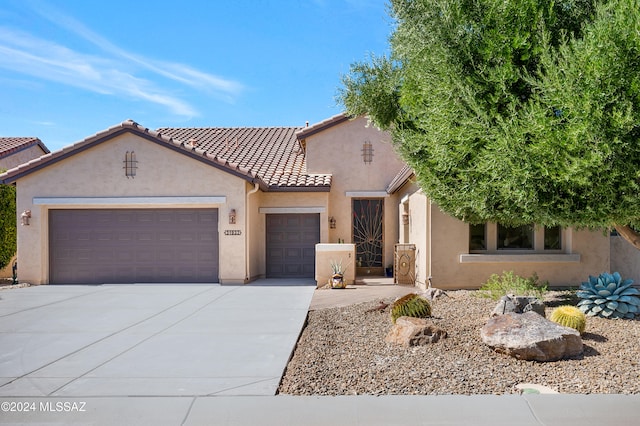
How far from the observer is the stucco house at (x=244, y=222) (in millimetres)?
11680

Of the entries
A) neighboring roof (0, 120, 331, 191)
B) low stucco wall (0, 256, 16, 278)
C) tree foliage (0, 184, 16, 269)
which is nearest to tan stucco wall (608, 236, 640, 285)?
neighboring roof (0, 120, 331, 191)

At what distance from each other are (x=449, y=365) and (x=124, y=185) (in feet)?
39.4

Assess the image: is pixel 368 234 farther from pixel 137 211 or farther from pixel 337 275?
pixel 137 211

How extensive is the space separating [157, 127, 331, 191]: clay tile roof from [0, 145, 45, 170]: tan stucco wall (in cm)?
701

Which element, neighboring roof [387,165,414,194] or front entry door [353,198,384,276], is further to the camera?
front entry door [353,198,384,276]

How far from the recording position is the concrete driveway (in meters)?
5.15

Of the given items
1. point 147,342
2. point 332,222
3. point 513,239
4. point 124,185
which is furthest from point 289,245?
point 147,342

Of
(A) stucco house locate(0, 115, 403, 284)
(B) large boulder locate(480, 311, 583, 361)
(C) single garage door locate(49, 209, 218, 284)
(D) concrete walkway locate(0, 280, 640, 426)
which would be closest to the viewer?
(D) concrete walkway locate(0, 280, 640, 426)

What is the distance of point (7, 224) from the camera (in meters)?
15.9

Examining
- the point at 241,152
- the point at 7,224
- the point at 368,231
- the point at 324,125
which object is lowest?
the point at 368,231

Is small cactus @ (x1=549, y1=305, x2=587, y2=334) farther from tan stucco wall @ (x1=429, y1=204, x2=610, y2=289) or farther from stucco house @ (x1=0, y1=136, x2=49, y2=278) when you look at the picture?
stucco house @ (x1=0, y1=136, x2=49, y2=278)

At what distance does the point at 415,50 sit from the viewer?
8016mm

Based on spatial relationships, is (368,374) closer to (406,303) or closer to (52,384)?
(406,303)

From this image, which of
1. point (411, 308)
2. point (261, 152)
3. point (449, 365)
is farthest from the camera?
point (261, 152)
